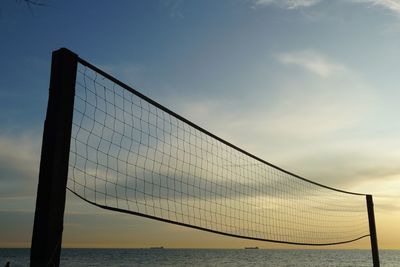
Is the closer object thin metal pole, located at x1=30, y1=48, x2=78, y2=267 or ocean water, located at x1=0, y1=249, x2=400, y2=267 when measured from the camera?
thin metal pole, located at x1=30, y1=48, x2=78, y2=267

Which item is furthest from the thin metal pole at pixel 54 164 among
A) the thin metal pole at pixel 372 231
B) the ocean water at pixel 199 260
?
the ocean water at pixel 199 260

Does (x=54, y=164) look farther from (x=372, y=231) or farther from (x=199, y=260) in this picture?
(x=199, y=260)

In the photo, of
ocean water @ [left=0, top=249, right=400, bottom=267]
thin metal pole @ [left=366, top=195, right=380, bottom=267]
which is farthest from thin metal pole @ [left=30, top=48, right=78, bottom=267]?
ocean water @ [left=0, top=249, right=400, bottom=267]

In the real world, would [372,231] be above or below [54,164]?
below

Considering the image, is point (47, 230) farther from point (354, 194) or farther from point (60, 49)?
point (354, 194)

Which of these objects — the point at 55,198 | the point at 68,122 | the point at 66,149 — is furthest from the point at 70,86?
the point at 55,198

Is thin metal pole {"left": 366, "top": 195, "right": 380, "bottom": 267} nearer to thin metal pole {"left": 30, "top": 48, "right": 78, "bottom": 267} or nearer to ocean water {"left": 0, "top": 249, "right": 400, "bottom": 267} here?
thin metal pole {"left": 30, "top": 48, "right": 78, "bottom": 267}

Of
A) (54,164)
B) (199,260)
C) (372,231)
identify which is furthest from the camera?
(199,260)

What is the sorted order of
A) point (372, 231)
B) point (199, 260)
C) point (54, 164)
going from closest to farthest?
1. point (54, 164)
2. point (372, 231)
3. point (199, 260)

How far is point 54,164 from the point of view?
339cm

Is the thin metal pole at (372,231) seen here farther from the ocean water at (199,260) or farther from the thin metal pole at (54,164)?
the ocean water at (199,260)

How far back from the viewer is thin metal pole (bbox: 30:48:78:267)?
329 cm

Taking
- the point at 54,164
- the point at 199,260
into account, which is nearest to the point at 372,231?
the point at 54,164

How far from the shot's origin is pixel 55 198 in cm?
334
